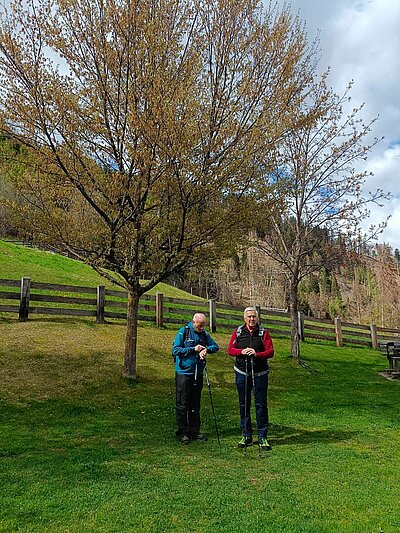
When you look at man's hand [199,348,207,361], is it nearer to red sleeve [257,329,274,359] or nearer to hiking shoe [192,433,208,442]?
red sleeve [257,329,274,359]

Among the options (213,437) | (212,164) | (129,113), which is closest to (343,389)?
(213,437)

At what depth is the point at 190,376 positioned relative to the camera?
634cm

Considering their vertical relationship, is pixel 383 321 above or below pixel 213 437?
above

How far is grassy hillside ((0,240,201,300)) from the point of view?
743 inches

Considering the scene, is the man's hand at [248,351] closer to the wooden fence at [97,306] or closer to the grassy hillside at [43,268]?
the wooden fence at [97,306]

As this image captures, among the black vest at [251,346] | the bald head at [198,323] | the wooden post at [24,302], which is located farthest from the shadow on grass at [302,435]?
the wooden post at [24,302]

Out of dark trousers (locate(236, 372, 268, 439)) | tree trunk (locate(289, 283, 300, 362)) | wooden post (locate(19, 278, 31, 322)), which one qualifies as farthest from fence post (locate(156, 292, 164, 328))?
dark trousers (locate(236, 372, 268, 439))

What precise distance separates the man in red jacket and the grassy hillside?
→ 536 inches

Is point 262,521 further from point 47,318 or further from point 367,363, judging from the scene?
point 367,363

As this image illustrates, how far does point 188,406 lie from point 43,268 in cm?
1751

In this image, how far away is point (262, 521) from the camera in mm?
3682

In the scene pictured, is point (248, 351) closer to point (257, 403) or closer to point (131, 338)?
point (257, 403)

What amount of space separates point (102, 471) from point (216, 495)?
134 centimetres

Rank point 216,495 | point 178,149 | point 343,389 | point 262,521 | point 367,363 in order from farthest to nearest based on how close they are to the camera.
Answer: point 367,363, point 343,389, point 178,149, point 216,495, point 262,521
